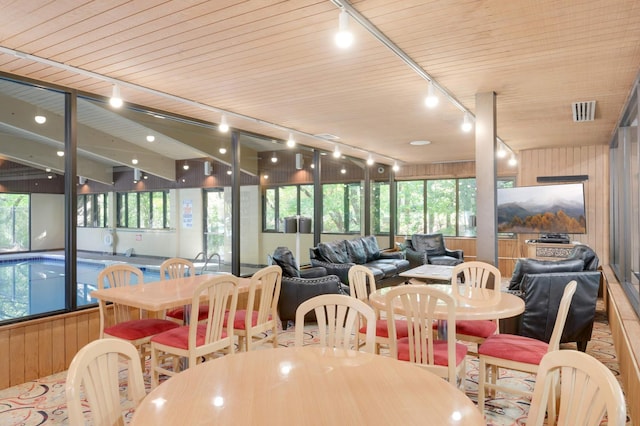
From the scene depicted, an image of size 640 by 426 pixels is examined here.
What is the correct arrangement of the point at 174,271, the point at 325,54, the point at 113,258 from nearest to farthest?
the point at 325,54 < the point at 174,271 < the point at 113,258

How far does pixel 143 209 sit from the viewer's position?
A: 529 centimetres

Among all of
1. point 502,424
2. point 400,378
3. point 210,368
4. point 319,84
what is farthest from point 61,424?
point 319,84

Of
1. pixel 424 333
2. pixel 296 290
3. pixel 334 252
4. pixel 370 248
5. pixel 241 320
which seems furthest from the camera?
pixel 370 248

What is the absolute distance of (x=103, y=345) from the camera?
60.7 inches

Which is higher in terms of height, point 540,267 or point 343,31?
point 343,31

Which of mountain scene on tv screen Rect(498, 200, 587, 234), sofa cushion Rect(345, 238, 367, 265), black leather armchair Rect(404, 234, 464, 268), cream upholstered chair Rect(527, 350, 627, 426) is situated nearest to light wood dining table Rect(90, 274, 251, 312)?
cream upholstered chair Rect(527, 350, 627, 426)

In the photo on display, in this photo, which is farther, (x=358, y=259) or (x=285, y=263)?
(x=358, y=259)

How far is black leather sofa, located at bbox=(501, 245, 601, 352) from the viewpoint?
12.9 feet

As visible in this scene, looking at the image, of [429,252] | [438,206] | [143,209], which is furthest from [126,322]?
[438,206]

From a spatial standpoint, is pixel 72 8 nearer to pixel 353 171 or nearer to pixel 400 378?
pixel 400 378

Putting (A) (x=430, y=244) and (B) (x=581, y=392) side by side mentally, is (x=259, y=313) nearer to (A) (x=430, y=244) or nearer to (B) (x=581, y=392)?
(B) (x=581, y=392)

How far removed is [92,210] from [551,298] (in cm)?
458

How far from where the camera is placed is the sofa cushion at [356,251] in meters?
7.50

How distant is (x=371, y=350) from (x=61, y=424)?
227 cm
